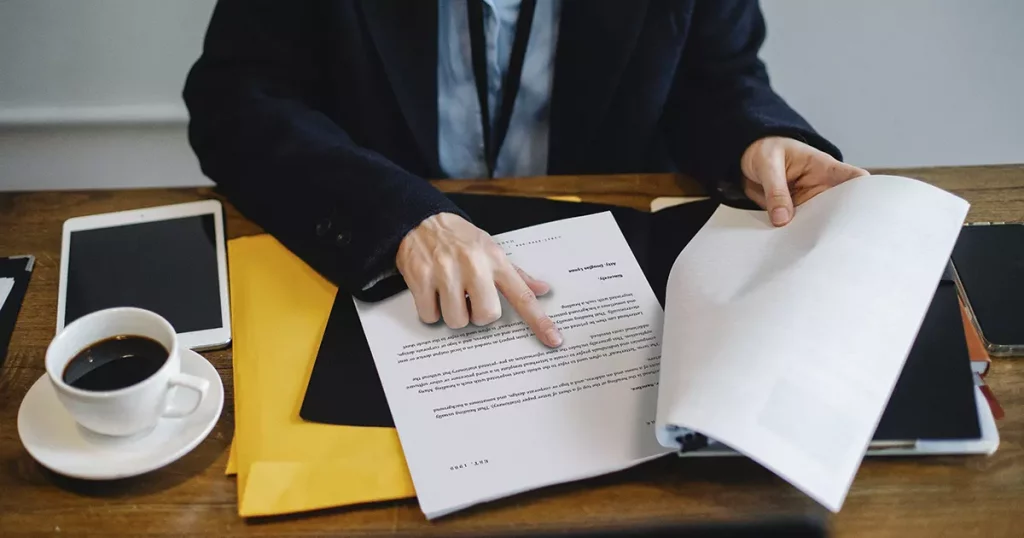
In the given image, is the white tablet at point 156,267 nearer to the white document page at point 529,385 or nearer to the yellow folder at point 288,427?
the yellow folder at point 288,427

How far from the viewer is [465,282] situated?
2.11ft

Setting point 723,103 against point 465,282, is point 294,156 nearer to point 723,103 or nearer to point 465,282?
point 465,282

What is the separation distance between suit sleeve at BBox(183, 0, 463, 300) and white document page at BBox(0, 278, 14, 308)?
201 mm

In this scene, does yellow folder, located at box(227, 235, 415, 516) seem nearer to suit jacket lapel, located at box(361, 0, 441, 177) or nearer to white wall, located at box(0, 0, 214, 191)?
suit jacket lapel, located at box(361, 0, 441, 177)

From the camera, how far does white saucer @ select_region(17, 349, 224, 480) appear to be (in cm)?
53

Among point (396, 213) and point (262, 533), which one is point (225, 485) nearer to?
point (262, 533)

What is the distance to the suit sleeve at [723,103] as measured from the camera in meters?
0.78

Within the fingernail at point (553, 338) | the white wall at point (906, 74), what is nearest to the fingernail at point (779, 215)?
the fingernail at point (553, 338)

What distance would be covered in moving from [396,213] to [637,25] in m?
0.34

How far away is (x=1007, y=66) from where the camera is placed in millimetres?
1234

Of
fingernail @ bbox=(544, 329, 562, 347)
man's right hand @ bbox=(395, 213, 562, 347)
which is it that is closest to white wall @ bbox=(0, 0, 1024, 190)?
man's right hand @ bbox=(395, 213, 562, 347)

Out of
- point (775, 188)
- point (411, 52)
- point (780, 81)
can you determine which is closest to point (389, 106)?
point (411, 52)

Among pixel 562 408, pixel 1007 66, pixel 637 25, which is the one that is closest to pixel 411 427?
pixel 562 408

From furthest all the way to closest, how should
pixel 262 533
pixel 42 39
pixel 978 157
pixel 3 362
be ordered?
pixel 978 157
pixel 42 39
pixel 3 362
pixel 262 533
